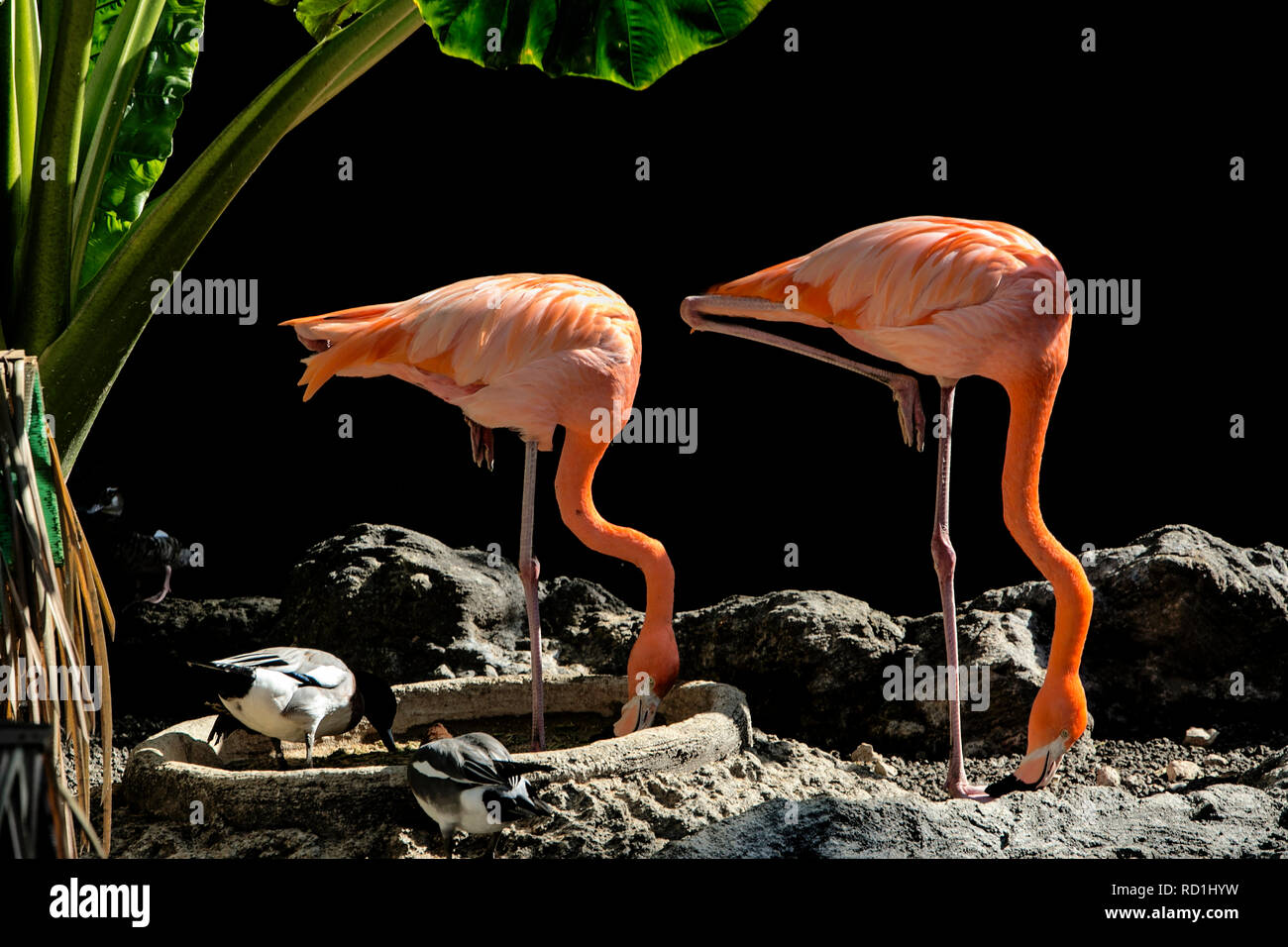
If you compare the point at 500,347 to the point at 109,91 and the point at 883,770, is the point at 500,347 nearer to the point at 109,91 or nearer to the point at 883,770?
the point at 109,91

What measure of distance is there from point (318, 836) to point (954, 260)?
6.75ft

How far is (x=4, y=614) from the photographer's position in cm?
236

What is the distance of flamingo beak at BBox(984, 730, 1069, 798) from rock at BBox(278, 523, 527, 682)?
1.69 meters

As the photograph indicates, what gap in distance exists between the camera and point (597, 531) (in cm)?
368

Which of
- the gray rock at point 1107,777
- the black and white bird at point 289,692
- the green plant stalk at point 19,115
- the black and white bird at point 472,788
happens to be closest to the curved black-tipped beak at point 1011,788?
the gray rock at point 1107,777

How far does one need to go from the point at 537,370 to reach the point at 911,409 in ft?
3.42

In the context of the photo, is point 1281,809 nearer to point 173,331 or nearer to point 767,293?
point 767,293

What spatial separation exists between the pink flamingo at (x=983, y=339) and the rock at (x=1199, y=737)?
0.63 meters

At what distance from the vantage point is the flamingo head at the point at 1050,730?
123 inches

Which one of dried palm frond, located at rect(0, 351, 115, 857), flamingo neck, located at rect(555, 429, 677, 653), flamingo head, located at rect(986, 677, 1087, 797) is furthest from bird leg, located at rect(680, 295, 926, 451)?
dried palm frond, located at rect(0, 351, 115, 857)

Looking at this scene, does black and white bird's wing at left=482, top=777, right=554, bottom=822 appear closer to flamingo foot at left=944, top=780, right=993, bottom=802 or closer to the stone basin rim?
the stone basin rim

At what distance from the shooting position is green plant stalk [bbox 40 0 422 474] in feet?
10.9

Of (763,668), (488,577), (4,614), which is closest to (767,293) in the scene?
(763,668)

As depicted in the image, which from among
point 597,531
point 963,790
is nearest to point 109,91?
point 597,531
